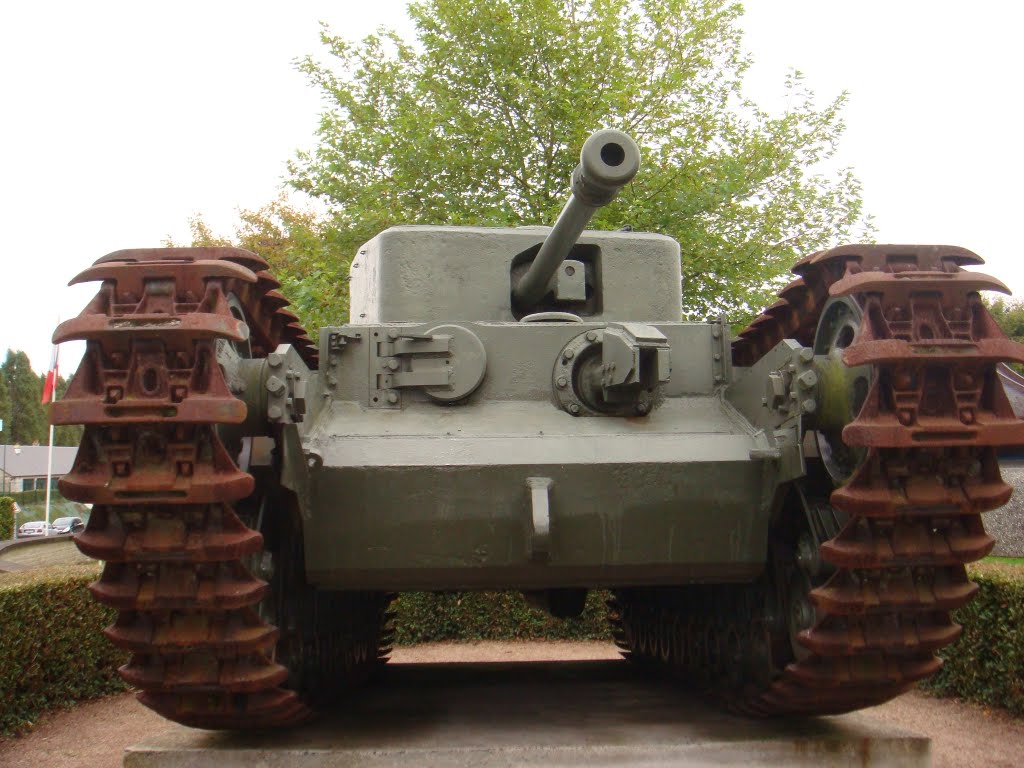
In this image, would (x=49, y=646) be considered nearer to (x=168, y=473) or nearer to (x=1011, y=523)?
(x=168, y=473)

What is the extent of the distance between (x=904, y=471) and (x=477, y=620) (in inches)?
345

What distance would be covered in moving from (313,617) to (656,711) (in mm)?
1971

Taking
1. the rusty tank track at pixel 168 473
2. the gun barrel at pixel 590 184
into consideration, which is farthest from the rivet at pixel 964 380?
the rusty tank track at pixel 168 473

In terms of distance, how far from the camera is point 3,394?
197 feet

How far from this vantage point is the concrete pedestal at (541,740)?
15.8ft

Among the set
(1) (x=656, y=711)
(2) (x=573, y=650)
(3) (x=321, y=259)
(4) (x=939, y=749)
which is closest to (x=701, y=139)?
(3) (x=321, y=259)

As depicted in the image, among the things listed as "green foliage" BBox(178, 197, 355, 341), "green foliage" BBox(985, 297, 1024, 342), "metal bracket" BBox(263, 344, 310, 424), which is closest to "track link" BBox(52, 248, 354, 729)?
"metal bracket" BBox(263, 344, 310, 424)

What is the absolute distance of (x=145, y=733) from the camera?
8289 millimetres

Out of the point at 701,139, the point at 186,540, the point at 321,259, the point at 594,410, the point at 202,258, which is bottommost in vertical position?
the point at 186,540

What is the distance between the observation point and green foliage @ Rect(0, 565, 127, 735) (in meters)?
7.78

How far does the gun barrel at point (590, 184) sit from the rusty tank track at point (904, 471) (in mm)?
906

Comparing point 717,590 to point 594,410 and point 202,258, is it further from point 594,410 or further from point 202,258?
point 202,258

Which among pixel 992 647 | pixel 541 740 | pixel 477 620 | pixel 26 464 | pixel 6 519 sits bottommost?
pixel 477 620

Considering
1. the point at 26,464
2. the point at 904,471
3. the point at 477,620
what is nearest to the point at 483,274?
the point at 904,471
